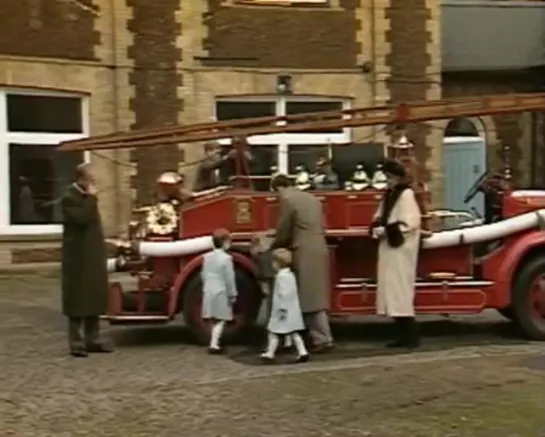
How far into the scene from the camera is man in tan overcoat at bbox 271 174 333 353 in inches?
425

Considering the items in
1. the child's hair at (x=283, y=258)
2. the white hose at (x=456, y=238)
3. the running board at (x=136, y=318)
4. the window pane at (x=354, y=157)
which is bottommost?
the running board at (x=136, y=318)

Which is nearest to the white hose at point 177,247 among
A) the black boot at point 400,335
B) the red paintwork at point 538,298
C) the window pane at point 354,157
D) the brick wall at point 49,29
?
the black boot at point 400,335

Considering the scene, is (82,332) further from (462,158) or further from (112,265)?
(462,158)

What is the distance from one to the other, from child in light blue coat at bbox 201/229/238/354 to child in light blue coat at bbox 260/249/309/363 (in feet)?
1.70

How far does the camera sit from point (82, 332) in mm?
11133

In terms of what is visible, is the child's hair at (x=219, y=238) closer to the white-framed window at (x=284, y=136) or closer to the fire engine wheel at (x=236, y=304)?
the fire engine wheel at (x=236, y=304)

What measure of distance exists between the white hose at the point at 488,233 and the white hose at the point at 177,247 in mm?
2145

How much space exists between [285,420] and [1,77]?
424 inches

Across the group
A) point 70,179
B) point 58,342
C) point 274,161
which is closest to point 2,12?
point 70,179

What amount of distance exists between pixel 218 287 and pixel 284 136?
869 centimetres

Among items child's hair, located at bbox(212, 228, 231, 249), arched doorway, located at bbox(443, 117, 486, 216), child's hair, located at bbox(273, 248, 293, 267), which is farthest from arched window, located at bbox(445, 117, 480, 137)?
child's hair, located at bbox(273, 248, 293, 267)

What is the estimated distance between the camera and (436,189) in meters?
20.4

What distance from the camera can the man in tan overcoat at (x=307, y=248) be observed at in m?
10.8

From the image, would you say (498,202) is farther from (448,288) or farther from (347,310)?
(347,310)
